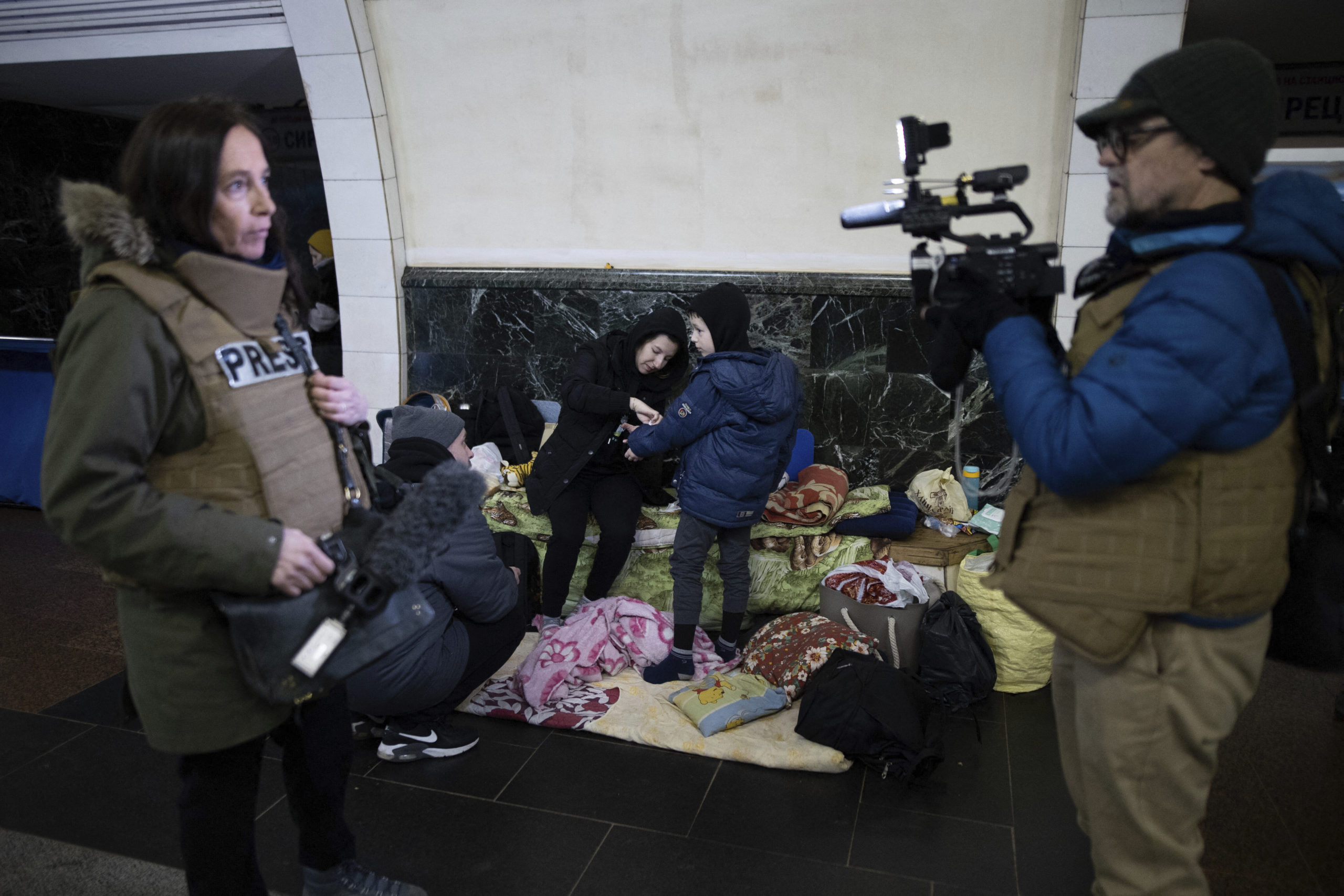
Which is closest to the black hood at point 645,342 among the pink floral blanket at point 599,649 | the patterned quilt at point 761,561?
the patterned quilt at point 761,561

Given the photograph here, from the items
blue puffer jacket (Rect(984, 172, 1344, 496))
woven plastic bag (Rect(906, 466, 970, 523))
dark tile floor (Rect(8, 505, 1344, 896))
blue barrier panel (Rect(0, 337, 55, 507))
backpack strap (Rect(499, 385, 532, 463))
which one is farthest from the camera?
blue barrier panel (Rect(0, 337, 55, 507))

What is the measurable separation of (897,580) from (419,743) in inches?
79.0

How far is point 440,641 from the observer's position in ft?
9.50

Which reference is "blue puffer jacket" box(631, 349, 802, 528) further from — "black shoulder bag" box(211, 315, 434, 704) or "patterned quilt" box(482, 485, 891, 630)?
"black shoulder bag" box(211, 315, 434, 704)

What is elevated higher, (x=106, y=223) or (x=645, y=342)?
(x=106, y=223)

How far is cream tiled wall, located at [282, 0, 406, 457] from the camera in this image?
508 cm

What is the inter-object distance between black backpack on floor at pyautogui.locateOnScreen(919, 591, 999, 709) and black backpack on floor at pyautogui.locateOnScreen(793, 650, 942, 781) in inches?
12.0

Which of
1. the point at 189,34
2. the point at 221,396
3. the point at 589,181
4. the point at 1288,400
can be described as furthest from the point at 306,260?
the point at 1288,400

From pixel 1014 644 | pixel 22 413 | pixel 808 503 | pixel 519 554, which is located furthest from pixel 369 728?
pixel 22 413

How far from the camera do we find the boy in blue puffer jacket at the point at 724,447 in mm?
3545

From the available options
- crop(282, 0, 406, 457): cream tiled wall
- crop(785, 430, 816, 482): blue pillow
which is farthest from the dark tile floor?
crop(282, 0, 406, 457): cream tiled wall

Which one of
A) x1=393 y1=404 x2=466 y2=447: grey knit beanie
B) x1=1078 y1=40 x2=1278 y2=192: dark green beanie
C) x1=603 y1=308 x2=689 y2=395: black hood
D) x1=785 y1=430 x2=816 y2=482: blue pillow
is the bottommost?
x1=785 y1=430 x2=816 y2=482: blue pillow

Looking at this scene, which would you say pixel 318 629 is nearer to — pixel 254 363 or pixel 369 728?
pixel 254 363

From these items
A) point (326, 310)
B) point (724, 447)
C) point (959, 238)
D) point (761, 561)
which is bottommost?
point (761, 561)
